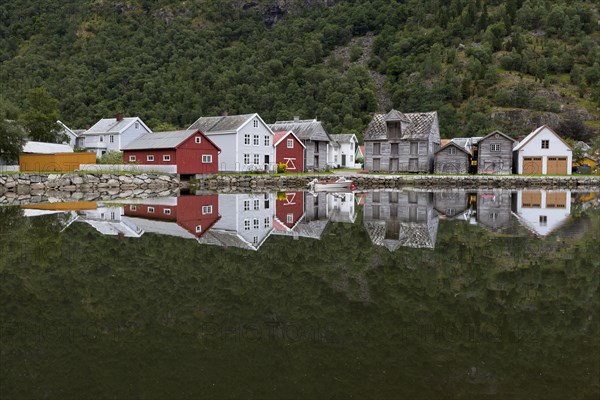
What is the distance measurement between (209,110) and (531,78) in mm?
68338

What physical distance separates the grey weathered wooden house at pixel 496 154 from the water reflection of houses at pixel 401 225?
35.8 meters

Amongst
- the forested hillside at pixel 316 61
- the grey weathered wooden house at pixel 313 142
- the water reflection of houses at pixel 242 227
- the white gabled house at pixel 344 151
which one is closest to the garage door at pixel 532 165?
the grey weathered wooden house at pixel 313 142

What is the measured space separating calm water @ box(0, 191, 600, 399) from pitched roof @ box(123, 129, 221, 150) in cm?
3347

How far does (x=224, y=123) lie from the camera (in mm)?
56438

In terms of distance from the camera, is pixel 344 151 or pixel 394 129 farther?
pixel 344 151

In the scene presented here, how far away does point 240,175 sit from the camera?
5106 centimetres

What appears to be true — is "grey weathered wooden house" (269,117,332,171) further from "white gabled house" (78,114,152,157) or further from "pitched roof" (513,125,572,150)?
"pitched roof" (513,125,572,150)

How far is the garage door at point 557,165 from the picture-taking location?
60.2 metres

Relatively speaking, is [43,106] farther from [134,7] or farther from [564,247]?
[134,7]

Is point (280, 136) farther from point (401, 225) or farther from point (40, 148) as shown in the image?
point (401, 225)

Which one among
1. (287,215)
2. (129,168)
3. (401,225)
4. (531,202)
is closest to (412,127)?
(129,168)

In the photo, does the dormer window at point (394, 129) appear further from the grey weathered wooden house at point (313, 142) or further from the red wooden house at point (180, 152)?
the red wooden house at point (180, 152)

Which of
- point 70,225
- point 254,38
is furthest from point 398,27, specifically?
point 70,225

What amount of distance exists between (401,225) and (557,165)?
159ft
